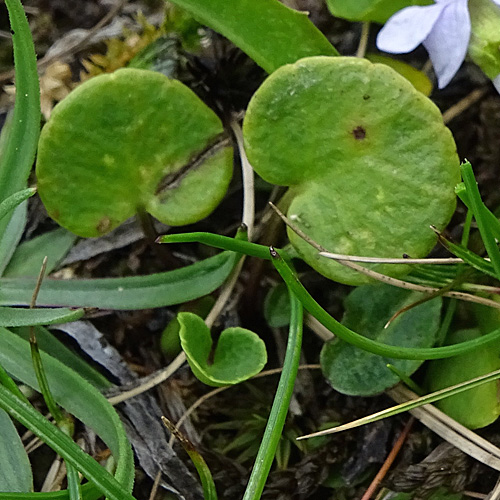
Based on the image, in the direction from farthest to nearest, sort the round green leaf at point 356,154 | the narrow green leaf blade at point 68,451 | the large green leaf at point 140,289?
the large green leaf at point 140,289 < the round green leaf at point 356,154 < the narrow green leaf blade at point 68,451

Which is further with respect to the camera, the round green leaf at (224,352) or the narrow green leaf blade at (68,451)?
the round green leaf at (224,352)

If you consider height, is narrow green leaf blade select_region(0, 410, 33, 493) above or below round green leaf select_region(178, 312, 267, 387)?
below

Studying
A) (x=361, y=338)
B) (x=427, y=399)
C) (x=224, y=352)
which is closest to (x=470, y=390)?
(x=427, y=399)

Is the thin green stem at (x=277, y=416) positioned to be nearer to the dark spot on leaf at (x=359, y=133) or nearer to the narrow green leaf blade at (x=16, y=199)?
the dark spot on leaf at (x=359, y=133)

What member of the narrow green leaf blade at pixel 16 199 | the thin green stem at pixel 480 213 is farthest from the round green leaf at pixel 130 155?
the thin green stem at pixel 480 213

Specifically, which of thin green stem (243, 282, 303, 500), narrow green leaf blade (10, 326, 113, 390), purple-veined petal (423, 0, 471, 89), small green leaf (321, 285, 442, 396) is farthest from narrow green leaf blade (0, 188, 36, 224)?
purple-veined petal (423, 0, 471, 89)

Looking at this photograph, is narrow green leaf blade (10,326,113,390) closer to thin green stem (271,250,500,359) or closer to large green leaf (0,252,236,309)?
large green leaf (0,252,236,309)
